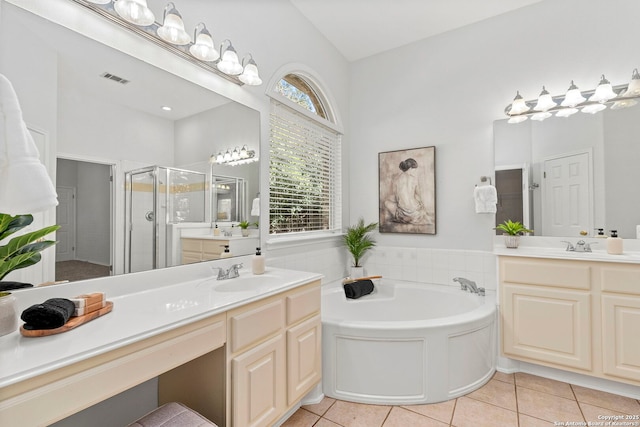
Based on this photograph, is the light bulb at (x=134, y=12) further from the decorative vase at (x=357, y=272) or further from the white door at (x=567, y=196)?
the white door at (x=567, y=196)

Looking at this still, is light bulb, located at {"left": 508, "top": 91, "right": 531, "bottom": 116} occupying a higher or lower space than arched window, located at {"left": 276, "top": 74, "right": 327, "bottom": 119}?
lower

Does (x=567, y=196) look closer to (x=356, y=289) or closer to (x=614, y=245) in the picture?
(x=614, y=245)

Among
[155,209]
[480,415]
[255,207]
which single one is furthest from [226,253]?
[480,415]

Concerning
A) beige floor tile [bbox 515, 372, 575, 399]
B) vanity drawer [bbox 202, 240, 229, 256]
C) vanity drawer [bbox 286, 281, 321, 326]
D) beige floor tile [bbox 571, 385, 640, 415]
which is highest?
vanity drawer [bbox 202, 240, 229, 256]

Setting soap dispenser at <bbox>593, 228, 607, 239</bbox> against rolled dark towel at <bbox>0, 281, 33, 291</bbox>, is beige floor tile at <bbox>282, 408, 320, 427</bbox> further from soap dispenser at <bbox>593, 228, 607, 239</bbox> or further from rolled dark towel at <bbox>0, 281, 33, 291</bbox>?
soap dispenser at <bbox>593, 228, 607, 239</bbox>

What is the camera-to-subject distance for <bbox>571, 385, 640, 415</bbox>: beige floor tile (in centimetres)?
187

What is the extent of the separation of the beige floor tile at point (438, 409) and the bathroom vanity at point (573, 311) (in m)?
0.76

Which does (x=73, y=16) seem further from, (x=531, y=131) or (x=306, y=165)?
(x=531, y=131)

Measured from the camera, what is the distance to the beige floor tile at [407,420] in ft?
5.70

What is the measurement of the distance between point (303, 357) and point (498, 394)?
1.43 meters

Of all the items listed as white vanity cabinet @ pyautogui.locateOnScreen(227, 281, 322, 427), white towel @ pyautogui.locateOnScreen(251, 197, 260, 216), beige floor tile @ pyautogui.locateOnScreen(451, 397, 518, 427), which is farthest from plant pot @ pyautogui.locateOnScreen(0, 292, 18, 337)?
beige floor tile @ pyautogui.locateOnScreen(451, 397, 518, 427)

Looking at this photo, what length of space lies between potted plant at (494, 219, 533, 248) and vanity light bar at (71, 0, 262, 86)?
2415 millimetres

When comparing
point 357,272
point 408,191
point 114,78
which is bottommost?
point 357,272

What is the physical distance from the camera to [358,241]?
123 inches
